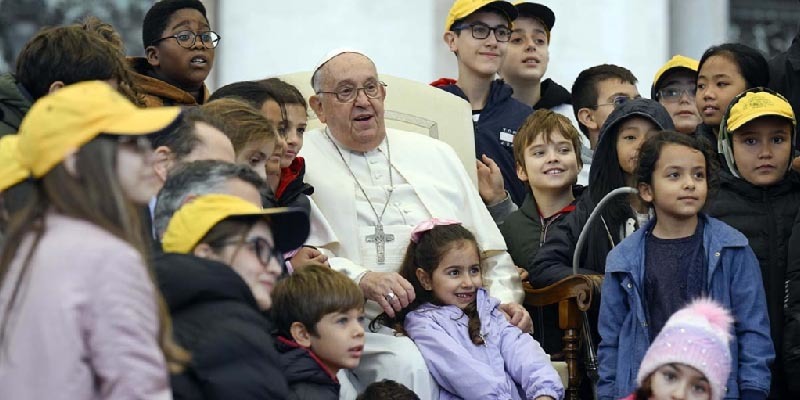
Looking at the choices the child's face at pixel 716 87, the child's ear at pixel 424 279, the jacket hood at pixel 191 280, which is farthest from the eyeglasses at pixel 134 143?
the child's face at pixel 716 87

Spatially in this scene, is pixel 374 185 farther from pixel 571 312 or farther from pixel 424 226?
pixel 571 312

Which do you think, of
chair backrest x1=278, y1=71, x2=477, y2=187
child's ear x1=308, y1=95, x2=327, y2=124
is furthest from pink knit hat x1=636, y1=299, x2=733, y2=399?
chair backrest x1=278, y1=71, x2=477, y2=187

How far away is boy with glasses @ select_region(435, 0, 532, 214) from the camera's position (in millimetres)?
8359

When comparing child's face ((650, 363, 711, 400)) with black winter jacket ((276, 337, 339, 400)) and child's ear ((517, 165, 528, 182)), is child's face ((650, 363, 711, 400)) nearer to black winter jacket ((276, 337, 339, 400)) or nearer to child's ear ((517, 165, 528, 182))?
black winter jacket ((276, 337, 339, 400))

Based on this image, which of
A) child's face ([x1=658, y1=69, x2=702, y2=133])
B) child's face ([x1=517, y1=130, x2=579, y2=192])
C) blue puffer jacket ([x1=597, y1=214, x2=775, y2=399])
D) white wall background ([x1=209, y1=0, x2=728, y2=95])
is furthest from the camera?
white wall background ([x1=209, y1=0, x2=728, y2=95])

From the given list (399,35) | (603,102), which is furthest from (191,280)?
(399,35)

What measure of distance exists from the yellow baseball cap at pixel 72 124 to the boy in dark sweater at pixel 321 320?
2068mm

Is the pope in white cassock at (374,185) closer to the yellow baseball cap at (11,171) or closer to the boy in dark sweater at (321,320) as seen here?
the boy in dark sweater at (321,320)

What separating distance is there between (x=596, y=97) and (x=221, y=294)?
188 inches

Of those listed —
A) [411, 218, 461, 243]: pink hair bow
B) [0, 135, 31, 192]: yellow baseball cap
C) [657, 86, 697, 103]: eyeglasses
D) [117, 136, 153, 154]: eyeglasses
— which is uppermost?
[117, 136, 153, 154]: eyeglasses

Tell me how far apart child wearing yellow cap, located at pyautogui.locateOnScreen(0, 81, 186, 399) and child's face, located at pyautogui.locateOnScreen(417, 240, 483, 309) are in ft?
9.47

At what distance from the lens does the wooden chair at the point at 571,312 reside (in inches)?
272

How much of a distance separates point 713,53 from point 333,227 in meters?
1.99

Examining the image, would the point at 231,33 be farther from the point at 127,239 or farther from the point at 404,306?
the point at 127,239
